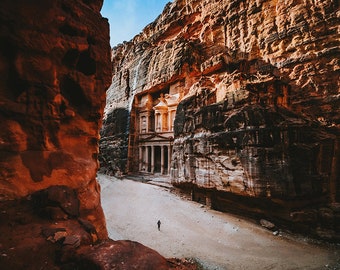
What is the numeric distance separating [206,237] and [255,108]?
28.1 ft

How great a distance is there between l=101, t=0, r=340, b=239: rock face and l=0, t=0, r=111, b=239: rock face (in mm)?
9714

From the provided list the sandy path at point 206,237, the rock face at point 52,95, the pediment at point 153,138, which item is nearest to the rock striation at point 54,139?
the rock face at point 52,95

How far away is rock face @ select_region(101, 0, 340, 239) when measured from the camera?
35.6 ft

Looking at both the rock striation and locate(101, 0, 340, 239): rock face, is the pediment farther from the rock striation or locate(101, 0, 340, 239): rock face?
the rock striation

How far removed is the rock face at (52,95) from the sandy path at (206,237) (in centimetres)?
593

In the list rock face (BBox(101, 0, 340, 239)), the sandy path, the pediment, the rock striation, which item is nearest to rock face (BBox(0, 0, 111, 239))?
the rock striation

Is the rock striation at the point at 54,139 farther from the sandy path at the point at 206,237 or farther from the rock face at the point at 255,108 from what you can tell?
the rock face at the point at 255,108

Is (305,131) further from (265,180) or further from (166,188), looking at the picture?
(166,188)

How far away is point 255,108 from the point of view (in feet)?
39.7

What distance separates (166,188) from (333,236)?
42.0 ft

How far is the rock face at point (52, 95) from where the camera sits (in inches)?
168

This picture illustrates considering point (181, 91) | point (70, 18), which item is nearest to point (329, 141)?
point (70, 18)

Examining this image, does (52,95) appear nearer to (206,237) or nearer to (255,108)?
(206,237)

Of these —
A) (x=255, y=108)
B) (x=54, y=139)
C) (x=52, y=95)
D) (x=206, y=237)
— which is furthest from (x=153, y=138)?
(x=52, y=95)
